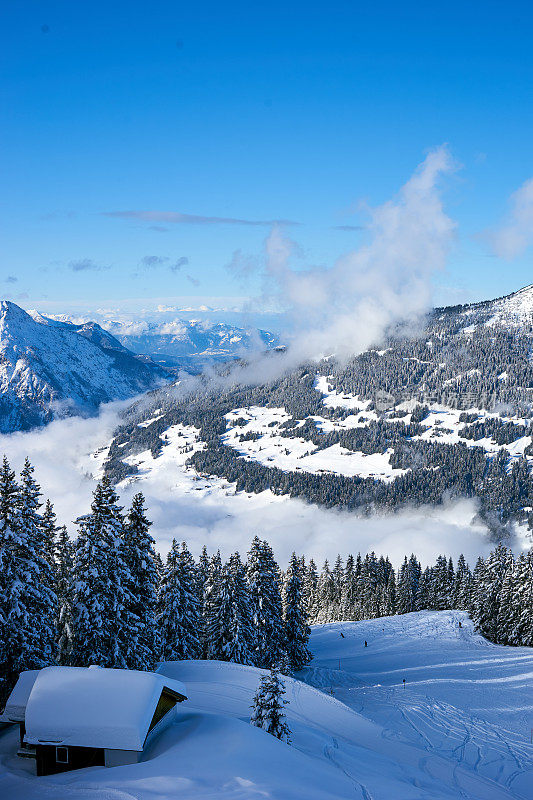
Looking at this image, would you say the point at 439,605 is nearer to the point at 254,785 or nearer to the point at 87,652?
the point at 87,652

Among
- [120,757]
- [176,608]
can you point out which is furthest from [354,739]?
[176,608]

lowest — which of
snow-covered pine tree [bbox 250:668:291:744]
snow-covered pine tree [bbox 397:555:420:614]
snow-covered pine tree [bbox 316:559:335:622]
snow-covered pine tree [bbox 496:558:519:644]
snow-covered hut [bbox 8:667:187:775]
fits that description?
snow-covered pine tree [bbox 316:559:335:622]

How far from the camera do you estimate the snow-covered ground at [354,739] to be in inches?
589

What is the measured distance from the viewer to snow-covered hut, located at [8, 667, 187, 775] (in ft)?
54.4

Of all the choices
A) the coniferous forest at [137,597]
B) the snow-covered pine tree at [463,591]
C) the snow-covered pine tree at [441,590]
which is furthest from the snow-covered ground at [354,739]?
the snow-covered pine tree at [441,590]

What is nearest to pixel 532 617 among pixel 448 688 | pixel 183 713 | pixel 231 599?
pixel 448 688

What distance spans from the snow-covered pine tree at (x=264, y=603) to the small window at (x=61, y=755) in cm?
3017

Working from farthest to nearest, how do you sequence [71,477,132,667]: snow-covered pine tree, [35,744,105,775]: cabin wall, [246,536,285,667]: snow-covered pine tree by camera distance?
[246,536,285,667]: snow-covered pine tree, [71,477,132,667]: snow-covered pine tree, [35,744,105,775]: cabin wall

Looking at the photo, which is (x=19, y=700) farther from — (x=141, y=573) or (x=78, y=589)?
(x=141, y=573)

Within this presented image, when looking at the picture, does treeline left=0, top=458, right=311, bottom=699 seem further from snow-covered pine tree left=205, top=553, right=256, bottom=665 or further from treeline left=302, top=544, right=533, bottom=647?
treeline left=302, top=544, right=533, bottom=647

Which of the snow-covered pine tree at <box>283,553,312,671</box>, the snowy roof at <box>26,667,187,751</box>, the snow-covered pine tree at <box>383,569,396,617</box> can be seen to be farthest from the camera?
the snow-covered pine tree at <box>383,569,396,617</box>

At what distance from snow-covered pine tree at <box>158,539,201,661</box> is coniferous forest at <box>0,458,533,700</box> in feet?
0.27

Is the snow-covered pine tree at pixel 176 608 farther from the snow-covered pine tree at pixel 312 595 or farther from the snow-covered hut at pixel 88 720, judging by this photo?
the snow-covered pine tree at pixel 312 595

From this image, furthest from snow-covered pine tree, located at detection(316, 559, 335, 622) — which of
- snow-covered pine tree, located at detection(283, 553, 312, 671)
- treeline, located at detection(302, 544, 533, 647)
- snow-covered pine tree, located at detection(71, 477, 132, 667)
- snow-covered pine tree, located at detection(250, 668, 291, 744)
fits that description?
snow-covered pine tree, located at detection(250, 668, 291, 744)
